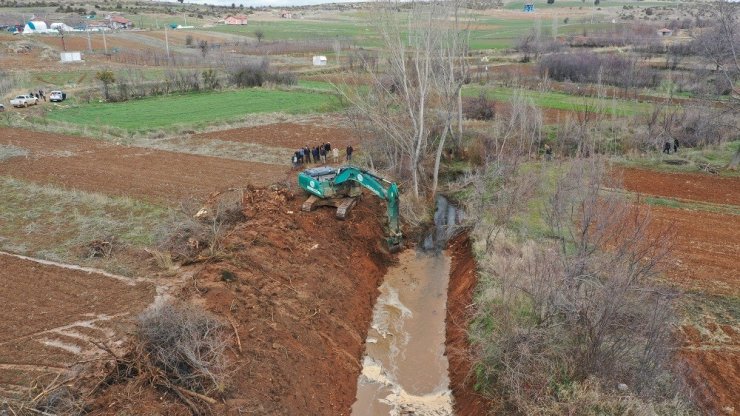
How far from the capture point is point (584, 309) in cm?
977

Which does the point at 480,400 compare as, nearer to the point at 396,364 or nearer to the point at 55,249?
the point at 396,364

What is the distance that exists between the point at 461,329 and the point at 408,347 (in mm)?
2035

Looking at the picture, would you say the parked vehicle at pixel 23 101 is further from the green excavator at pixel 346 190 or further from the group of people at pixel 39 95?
the green excavator at pixel 346 190

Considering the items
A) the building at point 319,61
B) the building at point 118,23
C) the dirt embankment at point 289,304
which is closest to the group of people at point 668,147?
the dirt embankment at point 289,304

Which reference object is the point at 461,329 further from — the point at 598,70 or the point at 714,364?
the point at 598,70

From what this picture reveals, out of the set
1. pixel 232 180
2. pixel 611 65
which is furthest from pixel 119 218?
A: pixel 611 65

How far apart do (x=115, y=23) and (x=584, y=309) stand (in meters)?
137

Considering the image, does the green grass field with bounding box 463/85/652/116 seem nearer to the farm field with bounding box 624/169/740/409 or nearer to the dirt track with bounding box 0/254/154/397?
the farm field with bounding box 624/169/740/409

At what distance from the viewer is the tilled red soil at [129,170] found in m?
24.7

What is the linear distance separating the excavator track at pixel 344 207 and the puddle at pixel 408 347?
2.81 meters

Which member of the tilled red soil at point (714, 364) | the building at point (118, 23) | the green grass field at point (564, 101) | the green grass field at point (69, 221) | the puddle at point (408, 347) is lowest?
the puddle at point (408, 347)

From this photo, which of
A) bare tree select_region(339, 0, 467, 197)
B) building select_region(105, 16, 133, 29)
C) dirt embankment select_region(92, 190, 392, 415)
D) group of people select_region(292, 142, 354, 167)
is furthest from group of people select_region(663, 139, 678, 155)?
building select_region(105, 16, 133, 29)

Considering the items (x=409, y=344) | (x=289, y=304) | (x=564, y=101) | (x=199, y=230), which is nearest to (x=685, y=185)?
(x=409, y=344)

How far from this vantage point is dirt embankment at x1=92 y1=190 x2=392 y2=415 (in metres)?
11.3
